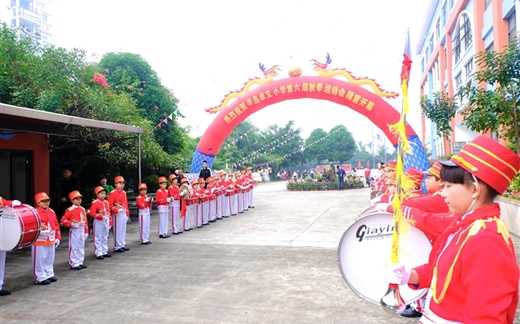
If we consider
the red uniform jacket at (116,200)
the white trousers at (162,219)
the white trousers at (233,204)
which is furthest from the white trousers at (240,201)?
the red uniform jacket at (116,200)

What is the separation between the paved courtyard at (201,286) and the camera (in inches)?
154

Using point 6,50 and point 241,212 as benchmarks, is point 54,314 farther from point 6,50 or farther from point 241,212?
point 241,212

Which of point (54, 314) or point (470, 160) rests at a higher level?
point (470, 160)

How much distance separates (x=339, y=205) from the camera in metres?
13.6

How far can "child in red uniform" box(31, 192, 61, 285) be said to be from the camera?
5240 millimetres

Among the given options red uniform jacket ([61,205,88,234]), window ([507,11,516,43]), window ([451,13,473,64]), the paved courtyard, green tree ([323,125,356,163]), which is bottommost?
the paved courtyard

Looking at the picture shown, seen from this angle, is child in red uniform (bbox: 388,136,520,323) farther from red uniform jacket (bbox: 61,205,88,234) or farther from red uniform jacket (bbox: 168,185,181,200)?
red uniform jacket (bbox: 168,185,181,200)

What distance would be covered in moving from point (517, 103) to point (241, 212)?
27.5ft

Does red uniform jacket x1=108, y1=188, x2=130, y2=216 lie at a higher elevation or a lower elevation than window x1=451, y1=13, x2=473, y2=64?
lower

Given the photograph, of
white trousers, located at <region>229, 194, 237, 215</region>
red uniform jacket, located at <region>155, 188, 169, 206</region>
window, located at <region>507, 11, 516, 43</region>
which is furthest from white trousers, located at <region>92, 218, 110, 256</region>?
window, located at <region>507, 11, 516, 43</region>

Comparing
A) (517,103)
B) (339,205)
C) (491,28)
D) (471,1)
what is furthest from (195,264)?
(471,1)

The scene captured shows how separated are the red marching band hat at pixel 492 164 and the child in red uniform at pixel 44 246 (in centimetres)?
535

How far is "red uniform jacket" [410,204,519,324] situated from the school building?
7661mm

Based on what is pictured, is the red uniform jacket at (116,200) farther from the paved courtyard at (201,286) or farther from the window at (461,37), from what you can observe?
the window at (461,37)
